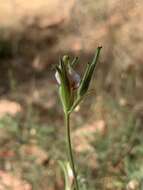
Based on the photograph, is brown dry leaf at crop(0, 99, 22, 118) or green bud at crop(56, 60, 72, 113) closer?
green bud at crop(56, 60, 72, 113)

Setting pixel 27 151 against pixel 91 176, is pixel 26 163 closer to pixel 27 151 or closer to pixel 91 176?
pixel 27 151

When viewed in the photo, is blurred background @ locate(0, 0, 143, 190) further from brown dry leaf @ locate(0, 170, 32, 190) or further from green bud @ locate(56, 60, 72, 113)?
green bud @ locate(56, 60, 72, 113)

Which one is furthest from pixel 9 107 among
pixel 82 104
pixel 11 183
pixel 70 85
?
pixel 70 85

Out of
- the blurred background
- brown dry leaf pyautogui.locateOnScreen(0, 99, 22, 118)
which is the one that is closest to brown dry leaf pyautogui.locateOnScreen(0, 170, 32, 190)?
the blurred background

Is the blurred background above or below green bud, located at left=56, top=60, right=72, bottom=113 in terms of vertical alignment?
below

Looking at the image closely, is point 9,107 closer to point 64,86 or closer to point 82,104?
point 82,104

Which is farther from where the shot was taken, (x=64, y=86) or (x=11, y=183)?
(x=11, y=183)

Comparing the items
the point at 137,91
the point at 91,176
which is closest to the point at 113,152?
the point at 91,176
